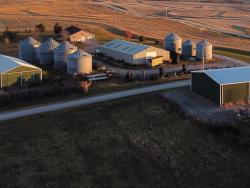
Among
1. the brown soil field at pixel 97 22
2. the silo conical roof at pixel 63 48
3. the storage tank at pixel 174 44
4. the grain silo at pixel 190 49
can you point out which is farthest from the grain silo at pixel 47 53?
the brown soil field at pixel 97 22

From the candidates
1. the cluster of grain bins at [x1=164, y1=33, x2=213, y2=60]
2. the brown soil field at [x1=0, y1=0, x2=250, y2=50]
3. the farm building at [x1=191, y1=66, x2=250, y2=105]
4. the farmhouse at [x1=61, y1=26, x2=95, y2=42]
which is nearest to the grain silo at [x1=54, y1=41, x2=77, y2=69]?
the cluster of grain bins at [x1=164, y1=33, x2=213, y2=60]

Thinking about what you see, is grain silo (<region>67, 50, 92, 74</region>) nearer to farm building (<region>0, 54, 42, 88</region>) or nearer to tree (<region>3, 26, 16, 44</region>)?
farm building (<region>0, 54, 42, 88</region>)

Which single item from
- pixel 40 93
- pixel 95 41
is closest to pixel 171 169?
pixel 40 93

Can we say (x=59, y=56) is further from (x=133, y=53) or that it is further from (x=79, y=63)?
(x=133, y=53)

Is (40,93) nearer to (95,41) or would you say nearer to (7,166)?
(7,166)

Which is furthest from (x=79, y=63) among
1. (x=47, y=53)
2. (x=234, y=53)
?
(x=234, y=53)

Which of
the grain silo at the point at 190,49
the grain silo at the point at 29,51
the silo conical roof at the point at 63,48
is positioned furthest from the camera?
the grain silo at the point at 190,49

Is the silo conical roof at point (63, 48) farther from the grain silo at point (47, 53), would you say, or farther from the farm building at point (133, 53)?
the farm building at point (133, 53)

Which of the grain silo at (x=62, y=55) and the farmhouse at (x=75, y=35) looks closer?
the grain silo at (x=62, y=55)
